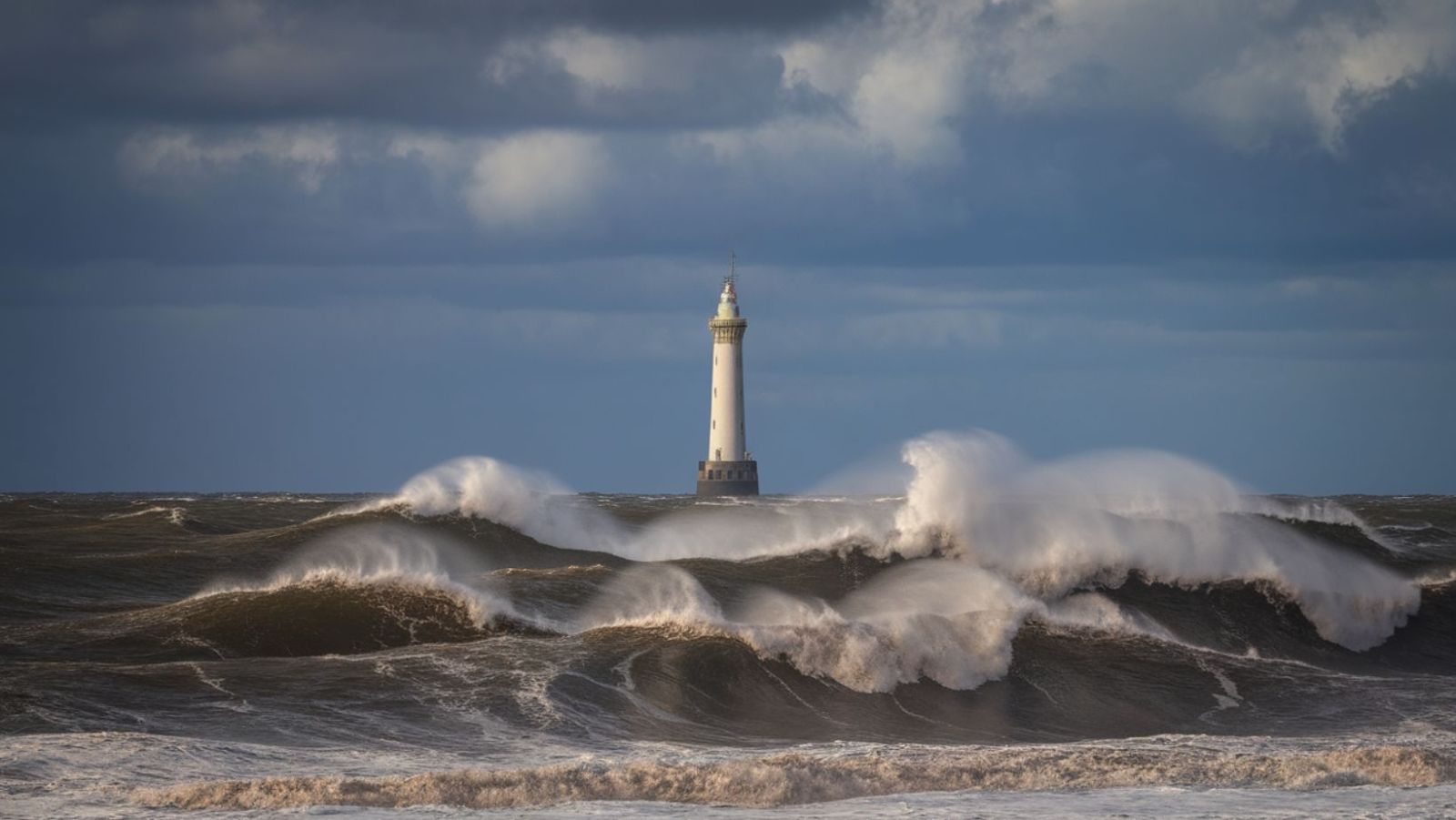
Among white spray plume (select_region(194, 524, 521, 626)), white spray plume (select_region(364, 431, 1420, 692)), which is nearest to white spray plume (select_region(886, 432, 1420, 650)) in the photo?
white spray plume (select_region(364, 431, 1420, 692))

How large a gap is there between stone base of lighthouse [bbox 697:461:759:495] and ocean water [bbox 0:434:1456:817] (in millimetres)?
22901

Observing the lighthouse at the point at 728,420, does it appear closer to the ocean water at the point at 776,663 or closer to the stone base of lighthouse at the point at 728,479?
the stone base of lighthouse at the point at 728,479

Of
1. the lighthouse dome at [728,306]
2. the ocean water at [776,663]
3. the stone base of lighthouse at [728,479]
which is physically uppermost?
the lighthouse dome at [728,306]

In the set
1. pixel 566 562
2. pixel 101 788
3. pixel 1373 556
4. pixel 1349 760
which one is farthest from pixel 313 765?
pixel 1373 556

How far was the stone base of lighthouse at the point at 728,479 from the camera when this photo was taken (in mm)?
56156

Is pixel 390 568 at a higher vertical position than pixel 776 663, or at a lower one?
higher

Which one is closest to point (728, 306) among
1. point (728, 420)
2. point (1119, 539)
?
point (728, 420)

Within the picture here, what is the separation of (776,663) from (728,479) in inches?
1523

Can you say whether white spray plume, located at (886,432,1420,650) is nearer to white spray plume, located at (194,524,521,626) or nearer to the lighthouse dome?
white spray plume, located at (194,524,521,626)

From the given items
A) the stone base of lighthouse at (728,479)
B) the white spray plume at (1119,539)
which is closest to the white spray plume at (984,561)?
the white spray plume at (1119,539)

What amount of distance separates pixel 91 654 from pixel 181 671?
240 cm

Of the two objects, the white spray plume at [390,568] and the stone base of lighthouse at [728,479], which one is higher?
the stone base of lighthouse at [728,479]

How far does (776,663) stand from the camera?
17672 millimetres

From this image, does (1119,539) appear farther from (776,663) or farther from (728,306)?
(728,306)
